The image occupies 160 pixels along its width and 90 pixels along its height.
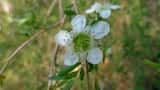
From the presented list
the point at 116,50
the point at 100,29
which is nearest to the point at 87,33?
the point at 100,29

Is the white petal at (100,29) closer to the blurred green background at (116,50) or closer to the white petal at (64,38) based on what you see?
the white petal at (64,38)

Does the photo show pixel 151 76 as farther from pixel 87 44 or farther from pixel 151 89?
pixel 87 44

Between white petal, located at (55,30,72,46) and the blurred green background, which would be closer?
white petal, located at (55,30,72,46)

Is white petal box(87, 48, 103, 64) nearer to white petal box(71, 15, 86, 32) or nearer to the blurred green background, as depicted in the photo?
white petal box(71, 15, 86, 32)

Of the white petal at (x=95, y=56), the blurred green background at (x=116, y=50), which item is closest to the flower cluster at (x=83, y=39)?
the white petal at (x=95, y=56)

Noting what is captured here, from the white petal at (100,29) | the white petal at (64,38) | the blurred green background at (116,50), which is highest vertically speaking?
the white petal at (100,29)

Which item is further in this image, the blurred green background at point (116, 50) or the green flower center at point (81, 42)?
the blurred green background at point (116, 50)

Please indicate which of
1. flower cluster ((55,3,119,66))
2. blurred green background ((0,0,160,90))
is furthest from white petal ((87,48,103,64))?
blurred green background ((0,0,160,90))

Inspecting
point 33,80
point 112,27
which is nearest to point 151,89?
point 112,27
